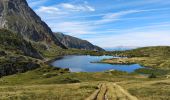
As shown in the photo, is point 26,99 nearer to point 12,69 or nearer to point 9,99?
point 9,99

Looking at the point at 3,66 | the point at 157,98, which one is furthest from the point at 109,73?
the point at 157,98

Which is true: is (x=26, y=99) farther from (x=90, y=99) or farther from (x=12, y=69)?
(x=12, y=69)

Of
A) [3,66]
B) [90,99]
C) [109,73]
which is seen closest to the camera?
[90,99]

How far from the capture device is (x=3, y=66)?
189 metres

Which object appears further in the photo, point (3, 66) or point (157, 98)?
point (3, 66)

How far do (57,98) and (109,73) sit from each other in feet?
350

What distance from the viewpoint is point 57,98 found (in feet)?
167

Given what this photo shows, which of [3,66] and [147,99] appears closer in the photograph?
[147,99]

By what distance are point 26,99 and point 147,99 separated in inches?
731

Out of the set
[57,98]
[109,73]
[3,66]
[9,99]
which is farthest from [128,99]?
[3,66]

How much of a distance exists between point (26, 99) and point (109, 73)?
109 m

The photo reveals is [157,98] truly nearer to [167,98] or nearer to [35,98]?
[167,98]

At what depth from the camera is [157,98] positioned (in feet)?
169

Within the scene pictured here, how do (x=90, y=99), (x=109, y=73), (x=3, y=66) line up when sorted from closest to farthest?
1. (x=90, y=99)
2. (x=109, y=73)
3. (x=3, y=66)
